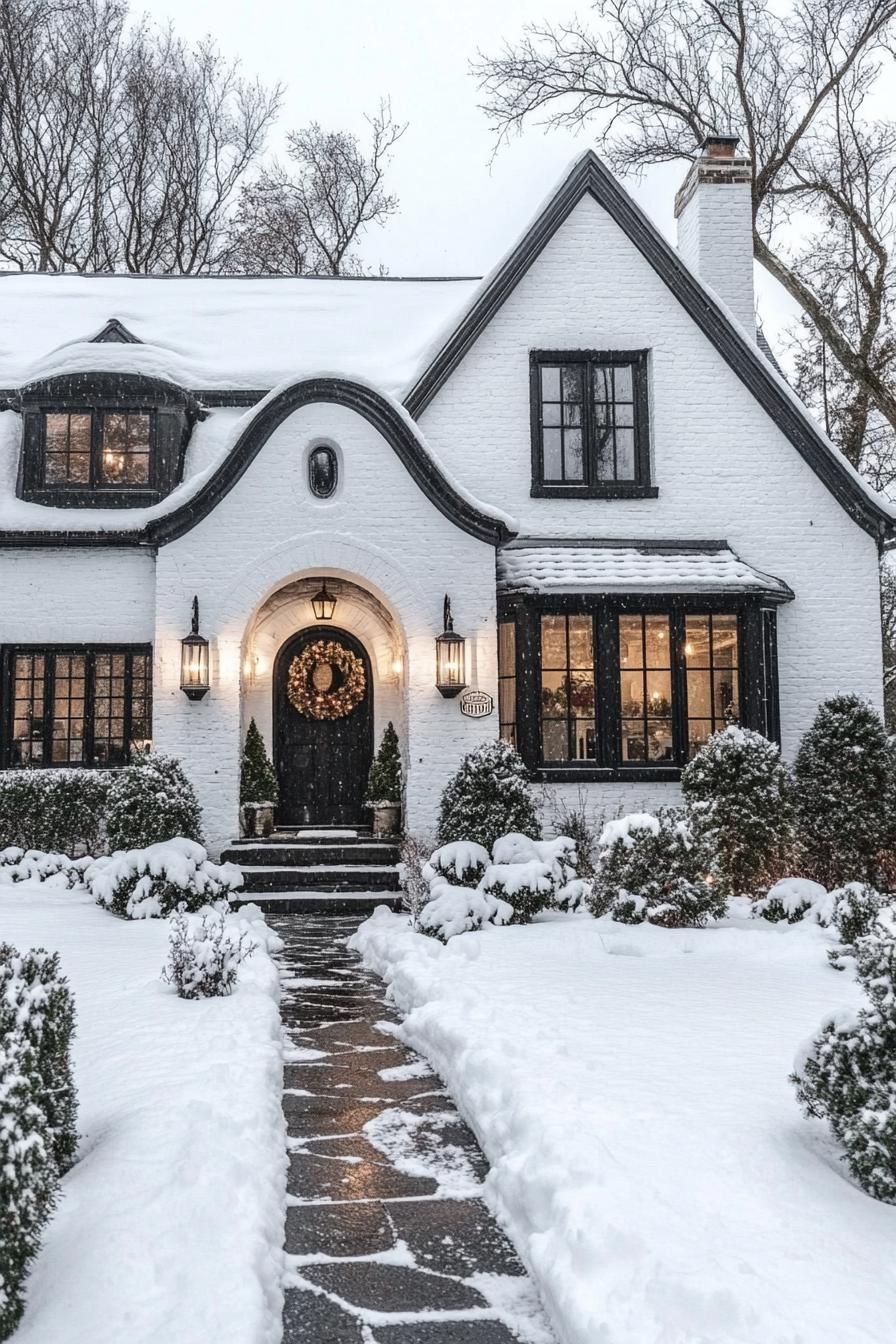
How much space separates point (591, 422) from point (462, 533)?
8.39 ft

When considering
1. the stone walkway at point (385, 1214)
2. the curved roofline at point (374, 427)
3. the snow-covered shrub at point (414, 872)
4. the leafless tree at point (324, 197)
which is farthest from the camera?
the leafless tree at point (324, 197)

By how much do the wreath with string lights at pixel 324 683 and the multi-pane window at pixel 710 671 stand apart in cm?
402

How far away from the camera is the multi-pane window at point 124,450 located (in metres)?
13.5

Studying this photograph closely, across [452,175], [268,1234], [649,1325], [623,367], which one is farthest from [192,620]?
[452,175]

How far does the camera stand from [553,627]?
12812 mm

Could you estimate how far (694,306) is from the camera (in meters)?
13.8

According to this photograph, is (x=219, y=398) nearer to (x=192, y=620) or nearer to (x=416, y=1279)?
(x=192, y=620)

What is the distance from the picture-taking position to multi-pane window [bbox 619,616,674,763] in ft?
41.7

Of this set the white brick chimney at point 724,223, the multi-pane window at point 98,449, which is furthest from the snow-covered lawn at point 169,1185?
the white brick chimney at point 724,223

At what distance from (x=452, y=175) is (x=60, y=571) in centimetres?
12053

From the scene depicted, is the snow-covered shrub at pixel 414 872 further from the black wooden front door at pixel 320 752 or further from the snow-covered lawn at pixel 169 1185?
the snow-covered lawn at pixel 169 1185

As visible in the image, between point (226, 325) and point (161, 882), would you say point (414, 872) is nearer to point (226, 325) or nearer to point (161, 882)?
point (161, 882)

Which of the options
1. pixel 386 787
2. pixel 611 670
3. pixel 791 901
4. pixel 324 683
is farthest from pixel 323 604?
pixel 791 901

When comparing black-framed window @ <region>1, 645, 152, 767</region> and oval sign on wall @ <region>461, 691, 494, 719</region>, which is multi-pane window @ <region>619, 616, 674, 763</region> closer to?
oval sign on wall @ <region>461, 691, 494, 719</region>
